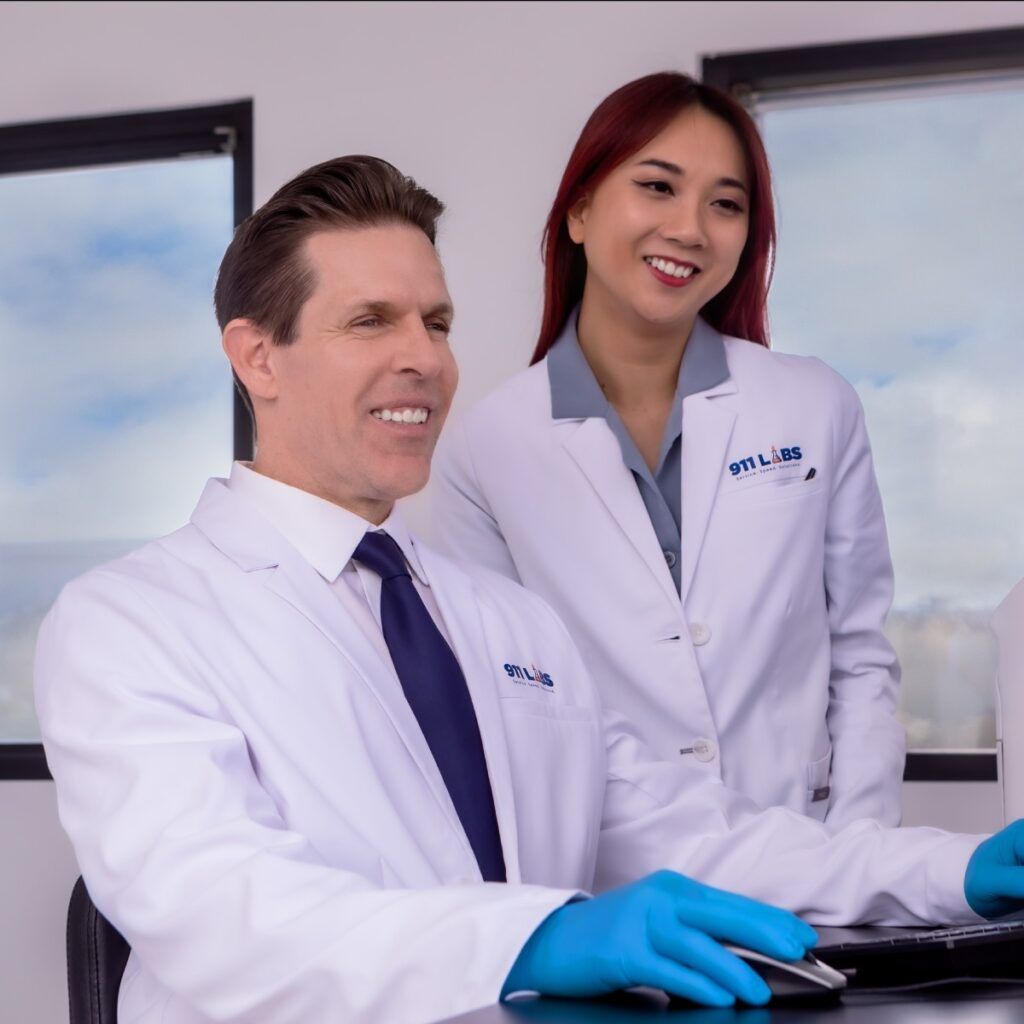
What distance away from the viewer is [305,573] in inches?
53.4

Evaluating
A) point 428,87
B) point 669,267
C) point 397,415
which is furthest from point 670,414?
point 428,87

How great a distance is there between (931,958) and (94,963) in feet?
2.14

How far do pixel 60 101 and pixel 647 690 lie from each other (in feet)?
7.39

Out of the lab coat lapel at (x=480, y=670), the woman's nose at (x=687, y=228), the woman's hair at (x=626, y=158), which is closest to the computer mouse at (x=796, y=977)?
the lab coat lapel at (x=480, y=670)

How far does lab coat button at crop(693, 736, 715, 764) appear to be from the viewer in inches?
73.0

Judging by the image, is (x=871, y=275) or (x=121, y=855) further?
(x=871, y=275)

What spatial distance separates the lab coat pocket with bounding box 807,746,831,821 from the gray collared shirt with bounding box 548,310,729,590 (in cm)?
31

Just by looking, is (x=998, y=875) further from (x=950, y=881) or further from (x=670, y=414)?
(x=670, y=414)

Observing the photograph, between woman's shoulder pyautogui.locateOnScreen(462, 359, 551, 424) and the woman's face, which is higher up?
the woman's face

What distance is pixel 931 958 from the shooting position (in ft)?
2.99

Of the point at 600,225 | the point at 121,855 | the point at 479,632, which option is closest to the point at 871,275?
the point at 600,225

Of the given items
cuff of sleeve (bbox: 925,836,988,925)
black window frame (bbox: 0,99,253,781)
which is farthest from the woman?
black window frame (bbox: 0,99,253,781)

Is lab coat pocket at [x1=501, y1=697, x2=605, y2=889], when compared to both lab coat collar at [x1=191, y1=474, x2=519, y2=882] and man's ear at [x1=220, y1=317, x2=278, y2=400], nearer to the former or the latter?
lab coat collar at [x1=191, y1=474, x2=519, y2=882]

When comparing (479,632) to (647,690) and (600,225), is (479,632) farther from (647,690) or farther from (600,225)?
(600,225)
